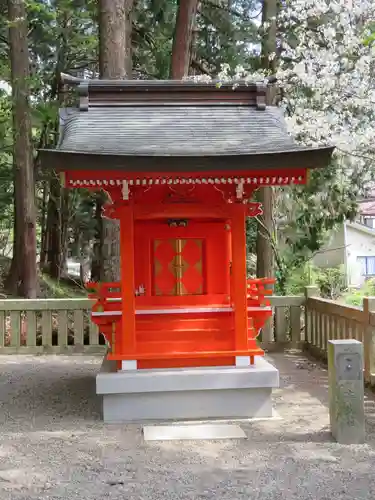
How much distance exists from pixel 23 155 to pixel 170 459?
→ 8.92m

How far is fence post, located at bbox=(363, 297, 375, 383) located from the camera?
7.00m

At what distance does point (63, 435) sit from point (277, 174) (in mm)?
3533

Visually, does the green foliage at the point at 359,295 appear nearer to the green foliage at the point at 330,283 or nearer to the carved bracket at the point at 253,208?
the green foliage at the point at 330,283

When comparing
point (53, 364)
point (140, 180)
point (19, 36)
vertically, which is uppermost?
point (19, 36)

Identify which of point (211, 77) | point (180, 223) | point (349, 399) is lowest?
point (349, 399)

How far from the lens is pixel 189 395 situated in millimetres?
6301

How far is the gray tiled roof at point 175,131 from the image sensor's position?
612 centimetres

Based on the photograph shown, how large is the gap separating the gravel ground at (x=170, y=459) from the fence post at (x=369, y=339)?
47 centimetres

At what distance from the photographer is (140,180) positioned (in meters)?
6.10

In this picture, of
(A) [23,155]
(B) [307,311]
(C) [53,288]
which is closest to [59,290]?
(C) [53,288]

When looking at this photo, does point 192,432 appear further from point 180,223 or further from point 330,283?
point 330,283

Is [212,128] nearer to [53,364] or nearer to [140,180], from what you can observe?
[140,180]

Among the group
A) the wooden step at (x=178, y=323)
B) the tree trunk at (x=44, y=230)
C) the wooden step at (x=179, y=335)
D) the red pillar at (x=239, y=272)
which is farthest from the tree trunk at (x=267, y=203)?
the tree trunk at (x=44, y=230)

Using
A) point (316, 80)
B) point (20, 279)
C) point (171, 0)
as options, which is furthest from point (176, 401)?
point (171, 0)
